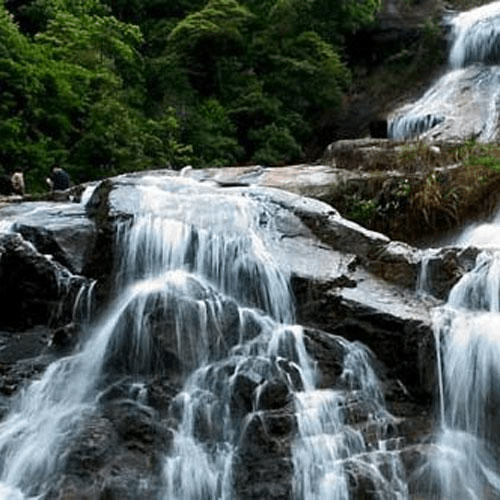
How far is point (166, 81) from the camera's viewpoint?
857 inches

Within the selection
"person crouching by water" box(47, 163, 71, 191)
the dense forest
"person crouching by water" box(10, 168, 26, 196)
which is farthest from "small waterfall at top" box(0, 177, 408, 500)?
the dense forest

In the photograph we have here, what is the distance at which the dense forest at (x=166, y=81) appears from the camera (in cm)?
1683

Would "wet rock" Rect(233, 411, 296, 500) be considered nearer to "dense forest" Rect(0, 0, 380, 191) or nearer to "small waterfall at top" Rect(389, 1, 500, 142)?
"dense forest" Rect(0, 0, 380, 191)

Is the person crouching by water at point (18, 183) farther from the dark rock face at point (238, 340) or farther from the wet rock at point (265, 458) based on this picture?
the wet rock at point (265, 458)

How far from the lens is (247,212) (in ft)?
33.7

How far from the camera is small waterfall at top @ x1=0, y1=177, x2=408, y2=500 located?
7059 millimetres

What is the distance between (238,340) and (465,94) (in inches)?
520

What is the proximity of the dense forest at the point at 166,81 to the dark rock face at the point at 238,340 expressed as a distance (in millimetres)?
6675

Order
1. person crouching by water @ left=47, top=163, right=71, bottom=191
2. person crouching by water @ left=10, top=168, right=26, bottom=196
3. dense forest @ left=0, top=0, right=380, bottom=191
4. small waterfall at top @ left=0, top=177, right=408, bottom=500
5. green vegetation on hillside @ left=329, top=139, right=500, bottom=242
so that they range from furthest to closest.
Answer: dense forest @ left=0, top=0, right=380, bottom=191 < person crouching by water @ left=10, top=168, right=26, bottom=196 < person crouching by water @ left=47, top=163, right=71, bottom=191 < green vegetation on hillside @ left=329, top=139, right=500, bottom=242 < small waterfall at top @ left=0, top=177, right=408, bottom=500

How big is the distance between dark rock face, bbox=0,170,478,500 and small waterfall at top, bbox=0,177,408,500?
0.11 feet

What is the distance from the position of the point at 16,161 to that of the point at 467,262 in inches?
434

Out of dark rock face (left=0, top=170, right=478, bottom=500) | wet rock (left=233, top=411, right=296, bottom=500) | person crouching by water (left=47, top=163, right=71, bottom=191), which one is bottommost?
wet rock (left=233, top=411, right=296, bottom=500)

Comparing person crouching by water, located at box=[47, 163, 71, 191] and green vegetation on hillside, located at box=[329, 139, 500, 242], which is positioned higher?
person crouching by water, located at box=[47, 163, 71, 191]

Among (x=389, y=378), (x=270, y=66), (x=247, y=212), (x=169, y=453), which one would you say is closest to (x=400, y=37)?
(x=270, y=66)
